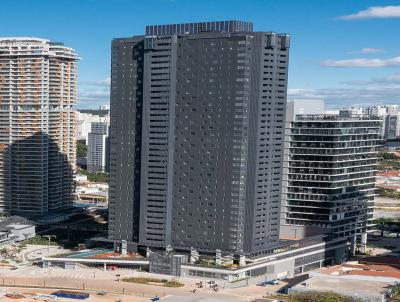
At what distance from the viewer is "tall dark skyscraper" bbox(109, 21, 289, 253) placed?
130m

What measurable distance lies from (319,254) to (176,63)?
160ft

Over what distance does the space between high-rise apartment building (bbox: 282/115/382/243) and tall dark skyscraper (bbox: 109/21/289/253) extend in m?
9.71

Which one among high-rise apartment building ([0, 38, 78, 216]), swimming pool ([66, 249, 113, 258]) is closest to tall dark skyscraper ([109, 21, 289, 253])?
swimming pool ([66, 249, 113, 258])

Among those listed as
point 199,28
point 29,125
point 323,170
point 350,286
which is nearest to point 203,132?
point 199,28

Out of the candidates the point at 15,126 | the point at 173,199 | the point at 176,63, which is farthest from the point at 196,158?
the point at 15,126

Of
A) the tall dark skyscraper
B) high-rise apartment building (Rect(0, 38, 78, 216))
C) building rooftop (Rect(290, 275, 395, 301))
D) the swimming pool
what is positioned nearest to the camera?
building rooftop (Rect(290, 275, 395, 301))

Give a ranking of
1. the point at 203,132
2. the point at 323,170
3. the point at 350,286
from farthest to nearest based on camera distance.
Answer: the point at 323,170
the point at 203,132
the point at 350,286

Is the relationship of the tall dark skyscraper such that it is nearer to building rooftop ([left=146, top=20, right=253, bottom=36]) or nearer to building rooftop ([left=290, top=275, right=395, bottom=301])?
building rooftop ([left=146, top=20, right=253, bottom=36])

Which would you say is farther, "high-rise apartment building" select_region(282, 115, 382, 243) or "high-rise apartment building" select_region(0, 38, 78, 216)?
"high-rise apartment building" select_region(0, 38, 78, 216)

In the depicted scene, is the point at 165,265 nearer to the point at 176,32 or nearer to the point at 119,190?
the point at 119,190

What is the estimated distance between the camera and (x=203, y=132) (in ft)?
434

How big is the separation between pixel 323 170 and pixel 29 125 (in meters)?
81.1

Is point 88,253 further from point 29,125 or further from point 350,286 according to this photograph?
point 29,125

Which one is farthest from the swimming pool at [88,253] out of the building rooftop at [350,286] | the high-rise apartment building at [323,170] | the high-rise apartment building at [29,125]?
the building rooftop at [350,286]
